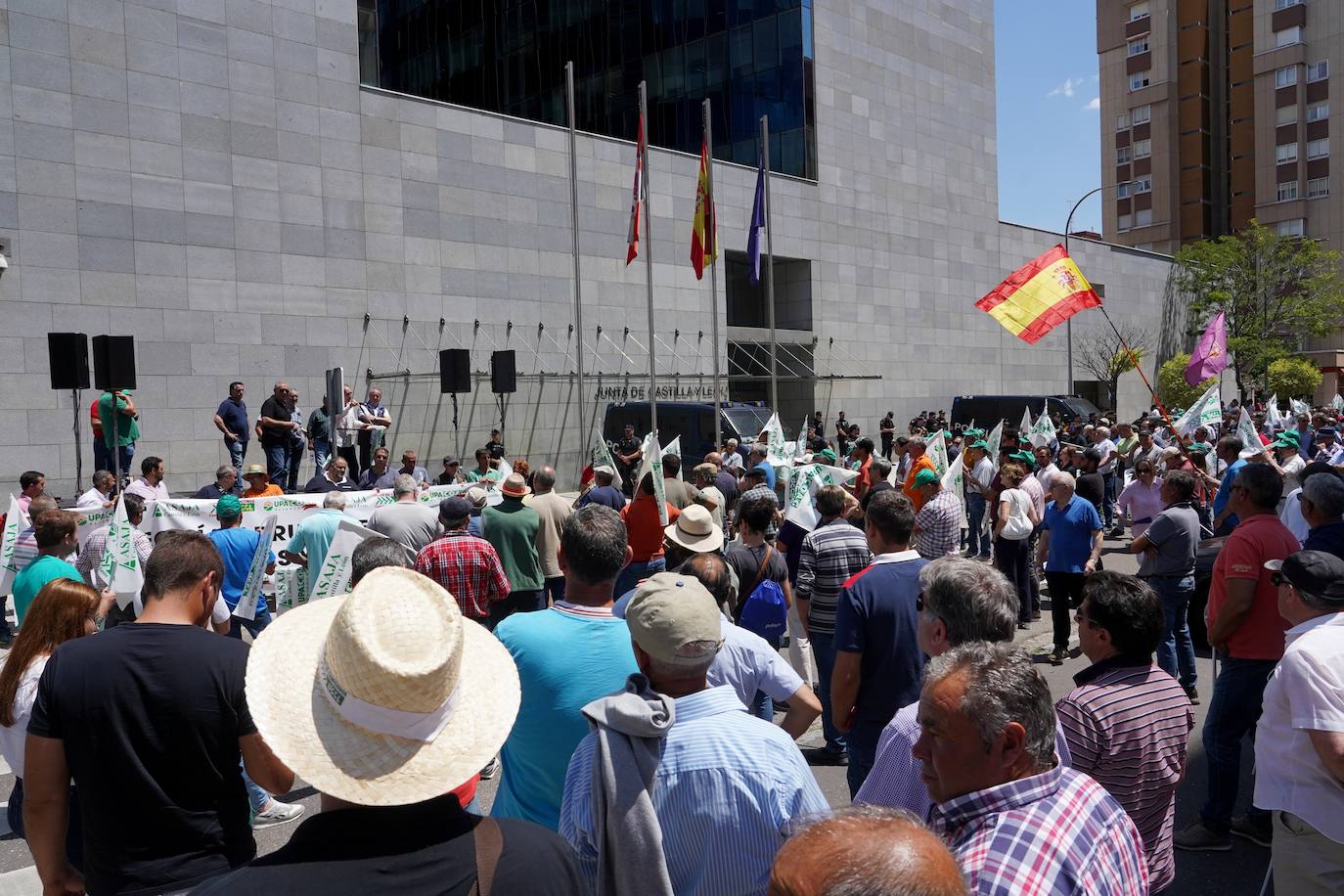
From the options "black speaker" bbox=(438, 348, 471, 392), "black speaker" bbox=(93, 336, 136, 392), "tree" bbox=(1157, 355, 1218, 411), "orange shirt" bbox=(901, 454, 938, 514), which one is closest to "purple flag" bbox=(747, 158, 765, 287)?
"black speaker" bbox=(438, 348, 471, 392)

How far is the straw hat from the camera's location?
188 centimetres

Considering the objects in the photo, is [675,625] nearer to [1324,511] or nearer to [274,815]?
[274,815]

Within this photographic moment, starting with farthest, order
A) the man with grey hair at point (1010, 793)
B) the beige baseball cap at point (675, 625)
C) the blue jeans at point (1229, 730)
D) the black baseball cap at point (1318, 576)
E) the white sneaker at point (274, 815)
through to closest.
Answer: the white sneaker at point (274, 815) → the blue jeans at point (1229, 730) → the black baseball cap at point (1318, 576) → the beige baseball cap at point (675, 625) → the man with grey hair at point (1010, 793)

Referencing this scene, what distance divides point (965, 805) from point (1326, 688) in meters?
1.89

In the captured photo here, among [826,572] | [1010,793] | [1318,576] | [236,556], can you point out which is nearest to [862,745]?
[826,572]

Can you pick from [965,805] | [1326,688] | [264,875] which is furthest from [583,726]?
[1326,688]

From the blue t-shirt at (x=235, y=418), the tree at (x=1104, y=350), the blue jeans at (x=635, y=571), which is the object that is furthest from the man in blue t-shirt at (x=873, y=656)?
the tree at (x=1104, y=350)

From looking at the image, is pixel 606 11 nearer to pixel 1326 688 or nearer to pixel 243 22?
pixel 243 22

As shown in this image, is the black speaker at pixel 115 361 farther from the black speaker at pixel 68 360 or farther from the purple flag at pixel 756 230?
the purple flag at pixel 756 230

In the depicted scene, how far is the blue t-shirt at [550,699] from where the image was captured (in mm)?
3551

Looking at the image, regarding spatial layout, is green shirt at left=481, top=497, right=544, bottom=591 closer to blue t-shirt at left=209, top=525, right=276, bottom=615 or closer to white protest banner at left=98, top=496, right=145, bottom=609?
blue t-shirt at left=209, top=525, right=276, bottom=615

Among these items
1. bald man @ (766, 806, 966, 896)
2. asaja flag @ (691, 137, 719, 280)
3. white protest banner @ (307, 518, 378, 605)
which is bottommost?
white protest banner @ (307, 518, 378, 605)

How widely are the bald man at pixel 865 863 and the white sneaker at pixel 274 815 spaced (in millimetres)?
5248

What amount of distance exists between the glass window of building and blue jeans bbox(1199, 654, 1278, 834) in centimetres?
3144
